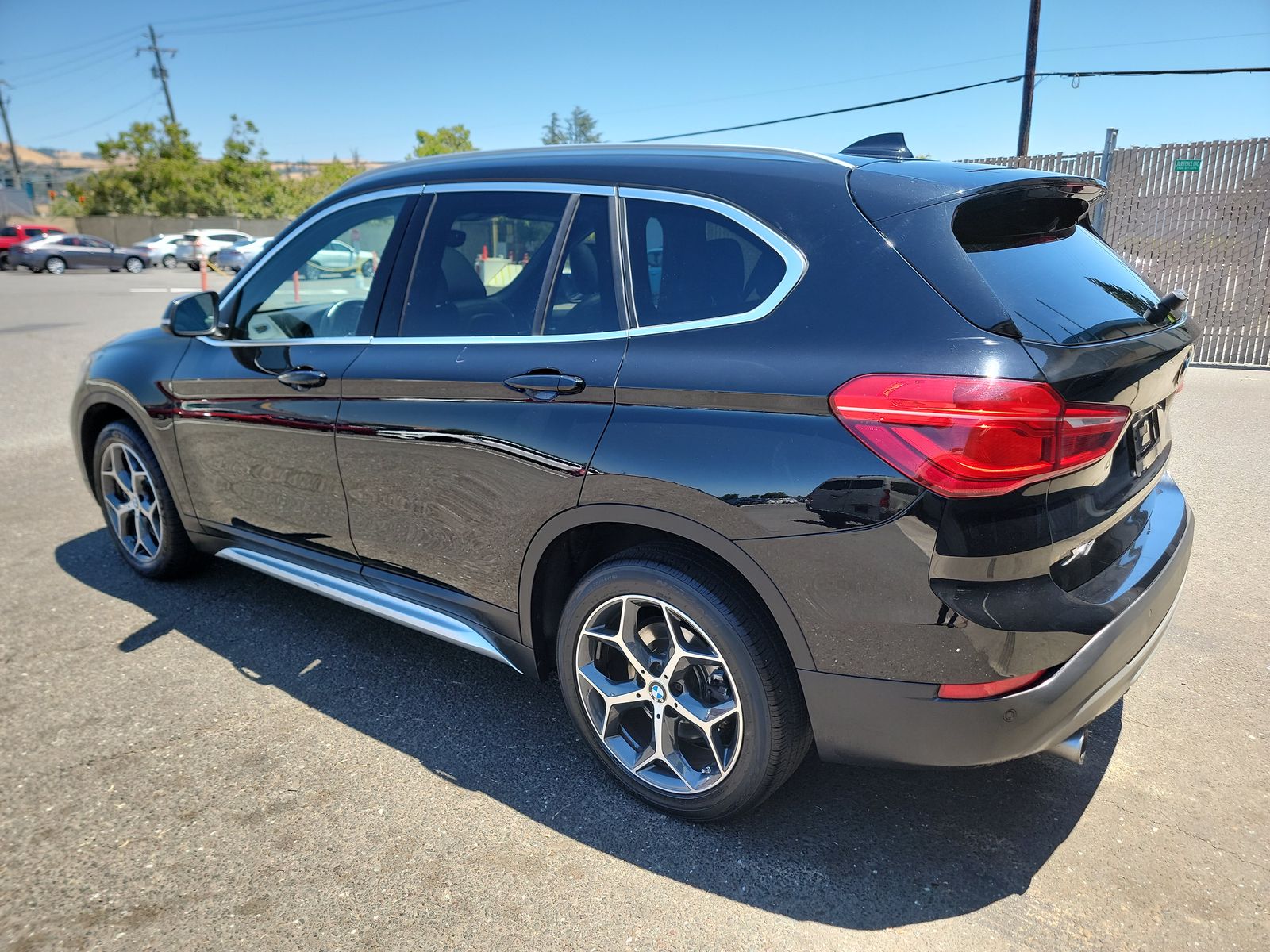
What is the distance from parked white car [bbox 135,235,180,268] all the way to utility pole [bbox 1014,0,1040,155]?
33155 millimetres

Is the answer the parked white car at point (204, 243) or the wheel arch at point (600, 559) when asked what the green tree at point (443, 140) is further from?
the wheel arch at point (600, 559)

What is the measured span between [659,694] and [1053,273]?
1.63 metres

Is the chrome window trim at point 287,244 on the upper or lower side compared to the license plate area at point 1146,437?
upper

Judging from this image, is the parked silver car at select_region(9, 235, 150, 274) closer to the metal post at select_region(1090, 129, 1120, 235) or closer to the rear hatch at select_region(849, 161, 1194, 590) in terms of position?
the metal post at select_region(1090, 129, 1120, 235)

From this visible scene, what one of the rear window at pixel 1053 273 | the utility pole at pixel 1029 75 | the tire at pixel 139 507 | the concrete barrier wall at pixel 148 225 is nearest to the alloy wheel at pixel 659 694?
the rear window at pixel 1053 273

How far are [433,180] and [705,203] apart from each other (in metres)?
1.23

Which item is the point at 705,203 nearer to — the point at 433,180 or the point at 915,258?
the point at 915,258

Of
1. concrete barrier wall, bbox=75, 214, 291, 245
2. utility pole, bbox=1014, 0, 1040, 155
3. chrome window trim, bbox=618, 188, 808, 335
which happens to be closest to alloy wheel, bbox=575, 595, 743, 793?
chrome window trim, bbox=618, 188, 808, 335

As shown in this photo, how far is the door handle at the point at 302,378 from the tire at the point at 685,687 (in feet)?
4.48

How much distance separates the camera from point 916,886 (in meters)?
2.35

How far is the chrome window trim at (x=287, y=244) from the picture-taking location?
3250mm

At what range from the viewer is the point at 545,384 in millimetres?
2594

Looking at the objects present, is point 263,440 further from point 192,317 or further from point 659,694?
point 659,694

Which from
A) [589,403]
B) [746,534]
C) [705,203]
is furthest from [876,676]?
[705,203]
